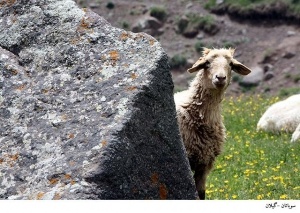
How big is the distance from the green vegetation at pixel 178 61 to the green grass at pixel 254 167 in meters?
15.5

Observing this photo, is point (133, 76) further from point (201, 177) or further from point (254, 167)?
point (254, 167)

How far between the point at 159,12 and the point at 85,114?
28836 mm

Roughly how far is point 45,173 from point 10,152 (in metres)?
0.37

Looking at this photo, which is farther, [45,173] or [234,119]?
[234,119]

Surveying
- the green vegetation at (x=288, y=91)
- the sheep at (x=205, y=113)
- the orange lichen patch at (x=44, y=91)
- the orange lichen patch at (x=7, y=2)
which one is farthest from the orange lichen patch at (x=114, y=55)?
the green vegetation at (x=288, y=91)

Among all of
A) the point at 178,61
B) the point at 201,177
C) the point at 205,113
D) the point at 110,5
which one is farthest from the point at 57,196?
the point at 110,5

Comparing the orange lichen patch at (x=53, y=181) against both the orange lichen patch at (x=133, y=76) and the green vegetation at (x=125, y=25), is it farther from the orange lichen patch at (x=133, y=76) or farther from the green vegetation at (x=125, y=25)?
the green vegetation at (x=125, y=25)

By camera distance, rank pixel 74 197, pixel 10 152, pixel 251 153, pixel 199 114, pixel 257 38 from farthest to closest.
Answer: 1. pixel 257 38
2. pixel 251 153
3. pixel 199 114
4. pixel 10 152
5. pixel 74 197

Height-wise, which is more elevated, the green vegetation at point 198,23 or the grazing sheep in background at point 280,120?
the grazing sheep in background at point 280,120

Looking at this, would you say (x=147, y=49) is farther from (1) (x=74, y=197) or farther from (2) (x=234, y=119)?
(2) (x=234, y=119)

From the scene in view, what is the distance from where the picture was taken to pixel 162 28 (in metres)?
33.9

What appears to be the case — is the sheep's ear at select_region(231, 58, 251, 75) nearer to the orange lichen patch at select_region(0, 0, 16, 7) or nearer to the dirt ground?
the orange lichen patch at select_region(0, 0, 16, 7)

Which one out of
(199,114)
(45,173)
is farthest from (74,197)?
(199,114)

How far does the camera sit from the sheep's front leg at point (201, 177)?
8.62 m
